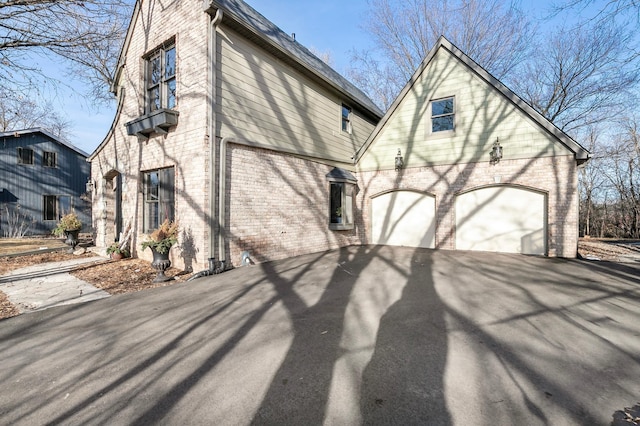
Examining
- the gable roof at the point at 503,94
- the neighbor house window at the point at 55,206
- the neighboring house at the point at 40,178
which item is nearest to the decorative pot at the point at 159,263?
the gable roof at the point at 503,94

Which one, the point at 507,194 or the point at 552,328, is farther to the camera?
the point at 507,194

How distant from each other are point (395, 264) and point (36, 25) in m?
10.3

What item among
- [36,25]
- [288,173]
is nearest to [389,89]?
[288,173]

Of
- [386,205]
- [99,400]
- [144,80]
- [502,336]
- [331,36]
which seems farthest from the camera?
[331,36]

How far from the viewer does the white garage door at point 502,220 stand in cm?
857

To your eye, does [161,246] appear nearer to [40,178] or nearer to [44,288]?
[44,288]

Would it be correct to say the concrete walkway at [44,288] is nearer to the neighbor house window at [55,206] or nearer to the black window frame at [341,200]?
the black window frame at [341,200]

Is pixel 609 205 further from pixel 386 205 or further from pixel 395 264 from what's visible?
pixel 395 264

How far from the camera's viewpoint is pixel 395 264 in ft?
24.8

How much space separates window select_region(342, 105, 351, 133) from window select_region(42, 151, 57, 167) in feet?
63.7

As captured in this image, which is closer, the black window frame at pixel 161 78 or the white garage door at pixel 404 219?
the black window frame at pixel 161 78

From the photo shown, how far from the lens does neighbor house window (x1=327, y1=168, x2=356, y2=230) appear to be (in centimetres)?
1044

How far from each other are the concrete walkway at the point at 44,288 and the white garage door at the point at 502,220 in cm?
994

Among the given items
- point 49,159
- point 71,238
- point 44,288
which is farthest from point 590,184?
point 49,159
